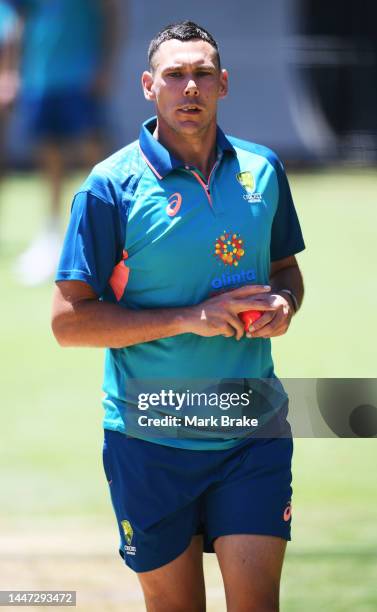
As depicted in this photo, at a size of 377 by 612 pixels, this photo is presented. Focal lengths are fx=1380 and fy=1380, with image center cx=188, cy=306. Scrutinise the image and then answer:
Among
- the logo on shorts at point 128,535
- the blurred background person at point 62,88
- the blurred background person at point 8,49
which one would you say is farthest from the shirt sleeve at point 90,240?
the blurred background person at point 8,49

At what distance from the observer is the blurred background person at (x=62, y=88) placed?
11922 mm

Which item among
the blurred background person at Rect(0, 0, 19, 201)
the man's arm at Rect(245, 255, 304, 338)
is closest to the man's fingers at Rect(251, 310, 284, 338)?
the man's arm at Rect(245, 255, 304, 338)

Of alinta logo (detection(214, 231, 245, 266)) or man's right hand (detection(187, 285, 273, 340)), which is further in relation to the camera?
alinta logo (detection(214, 231, 245, 266))

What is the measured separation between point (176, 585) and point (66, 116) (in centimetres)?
957

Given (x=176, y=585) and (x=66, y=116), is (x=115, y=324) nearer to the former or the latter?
(x=176, y=585)

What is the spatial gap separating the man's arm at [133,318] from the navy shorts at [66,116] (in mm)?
8804

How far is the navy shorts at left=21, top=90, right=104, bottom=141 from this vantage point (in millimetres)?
12773

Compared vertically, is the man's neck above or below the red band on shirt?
above

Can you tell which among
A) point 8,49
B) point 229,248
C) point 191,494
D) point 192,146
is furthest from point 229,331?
point 8,49

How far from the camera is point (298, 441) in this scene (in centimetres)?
700

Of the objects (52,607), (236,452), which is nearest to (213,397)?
(236,452)

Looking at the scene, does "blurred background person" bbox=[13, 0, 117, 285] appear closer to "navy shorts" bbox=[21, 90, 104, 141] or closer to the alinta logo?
"navy shorts" bbox=[21, 90, 104, 141]

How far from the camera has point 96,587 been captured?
5.11 meters

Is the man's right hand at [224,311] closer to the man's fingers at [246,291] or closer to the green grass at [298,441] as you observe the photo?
the man's fingers at [246,291]
